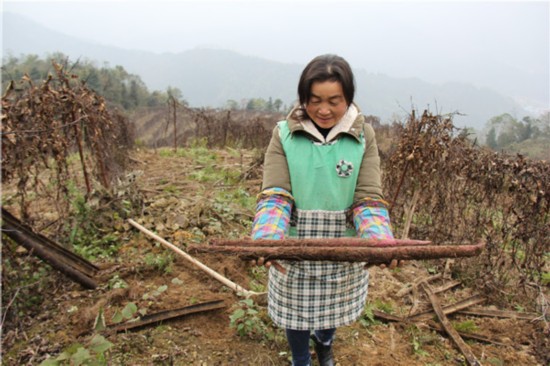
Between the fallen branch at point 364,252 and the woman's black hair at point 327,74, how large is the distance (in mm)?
620

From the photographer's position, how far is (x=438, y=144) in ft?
11.0

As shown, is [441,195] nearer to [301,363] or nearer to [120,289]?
[301,363]

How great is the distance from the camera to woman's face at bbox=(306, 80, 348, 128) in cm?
139

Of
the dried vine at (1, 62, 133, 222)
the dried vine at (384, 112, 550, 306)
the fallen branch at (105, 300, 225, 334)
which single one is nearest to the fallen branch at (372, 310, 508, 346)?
the dried vine at (384, 112, 550, 306)

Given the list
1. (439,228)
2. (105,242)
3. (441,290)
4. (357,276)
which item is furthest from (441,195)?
(105,242)

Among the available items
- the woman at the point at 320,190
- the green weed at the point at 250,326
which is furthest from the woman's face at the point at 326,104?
the green weed at the point at 250,326

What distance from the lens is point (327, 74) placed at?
137 cm

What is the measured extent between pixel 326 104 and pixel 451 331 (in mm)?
2083

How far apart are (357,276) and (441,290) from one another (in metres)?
2.03

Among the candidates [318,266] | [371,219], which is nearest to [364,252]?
[371,219]

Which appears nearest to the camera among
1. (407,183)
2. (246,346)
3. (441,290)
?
(246,346)

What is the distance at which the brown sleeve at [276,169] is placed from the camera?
1.53 metres

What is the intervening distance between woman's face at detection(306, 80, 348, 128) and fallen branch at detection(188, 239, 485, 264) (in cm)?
55

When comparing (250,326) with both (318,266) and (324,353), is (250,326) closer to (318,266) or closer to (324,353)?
(324,353)
